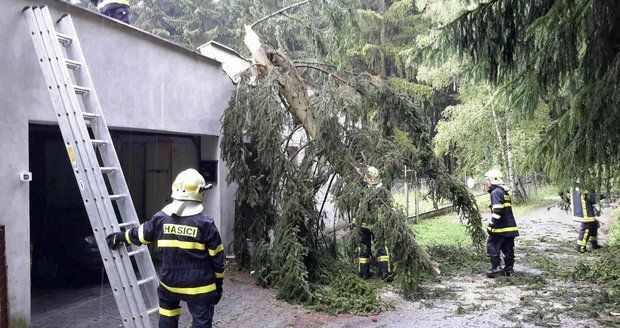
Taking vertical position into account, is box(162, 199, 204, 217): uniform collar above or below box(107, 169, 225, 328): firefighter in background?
above

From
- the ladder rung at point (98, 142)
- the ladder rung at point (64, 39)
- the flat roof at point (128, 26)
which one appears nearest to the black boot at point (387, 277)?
the flat roof at point (128, 26)

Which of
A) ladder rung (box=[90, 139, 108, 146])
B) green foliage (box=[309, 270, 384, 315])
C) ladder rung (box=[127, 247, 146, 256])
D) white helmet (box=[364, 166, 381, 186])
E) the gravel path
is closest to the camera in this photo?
ladder rung (box=[127, 247, 146, 256])

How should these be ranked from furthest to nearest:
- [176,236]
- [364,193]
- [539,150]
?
[364,193]
[539,150]
[176,236]

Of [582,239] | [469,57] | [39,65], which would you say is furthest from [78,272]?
[582,239]

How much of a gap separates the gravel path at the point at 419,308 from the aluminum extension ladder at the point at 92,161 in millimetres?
1453

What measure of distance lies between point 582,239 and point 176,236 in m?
7.98

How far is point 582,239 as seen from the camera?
348 inches

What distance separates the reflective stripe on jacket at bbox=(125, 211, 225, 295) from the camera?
3.74 metres

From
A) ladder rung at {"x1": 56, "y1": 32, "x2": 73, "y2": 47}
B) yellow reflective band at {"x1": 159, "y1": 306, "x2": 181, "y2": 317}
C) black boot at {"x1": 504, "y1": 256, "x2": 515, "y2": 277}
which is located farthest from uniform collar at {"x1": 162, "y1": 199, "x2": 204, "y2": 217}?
black boot at {"x1": 504, "y1": 256, "x2": 515, "y2": 277}

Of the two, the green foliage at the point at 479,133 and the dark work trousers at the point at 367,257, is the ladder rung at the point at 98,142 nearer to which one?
the dark work trousers at the point at 367,257

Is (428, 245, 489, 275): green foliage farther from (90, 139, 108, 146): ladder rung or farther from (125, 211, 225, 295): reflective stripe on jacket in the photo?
(90, 139, 108, 146): ladder rung

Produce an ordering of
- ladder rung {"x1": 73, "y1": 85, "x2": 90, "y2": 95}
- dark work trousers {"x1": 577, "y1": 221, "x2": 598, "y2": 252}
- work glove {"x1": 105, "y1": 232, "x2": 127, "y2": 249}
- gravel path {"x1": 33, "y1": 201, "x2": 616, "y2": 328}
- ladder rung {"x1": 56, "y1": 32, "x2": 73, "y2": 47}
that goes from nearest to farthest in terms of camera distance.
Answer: work glove {"x1": 105, "y1": 232, "x2": 127, "y2": 249}, ladder rung {"x1": 73, "y1": 85, "x2": 90, "y2": 95}, ladder rung {"x1": 56, "y1": 32, "x2": 73, "y2": 47}, gravel path {"x1": 33, "y1": 201, "x2": 616, "y2": 328}, dark work trousers {"x1": 577, "y1": 221, "x2": 598, "y2": 252}

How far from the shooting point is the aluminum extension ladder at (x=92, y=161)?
372cm

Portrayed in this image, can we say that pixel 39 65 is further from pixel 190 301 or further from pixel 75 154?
pixel 190 301
